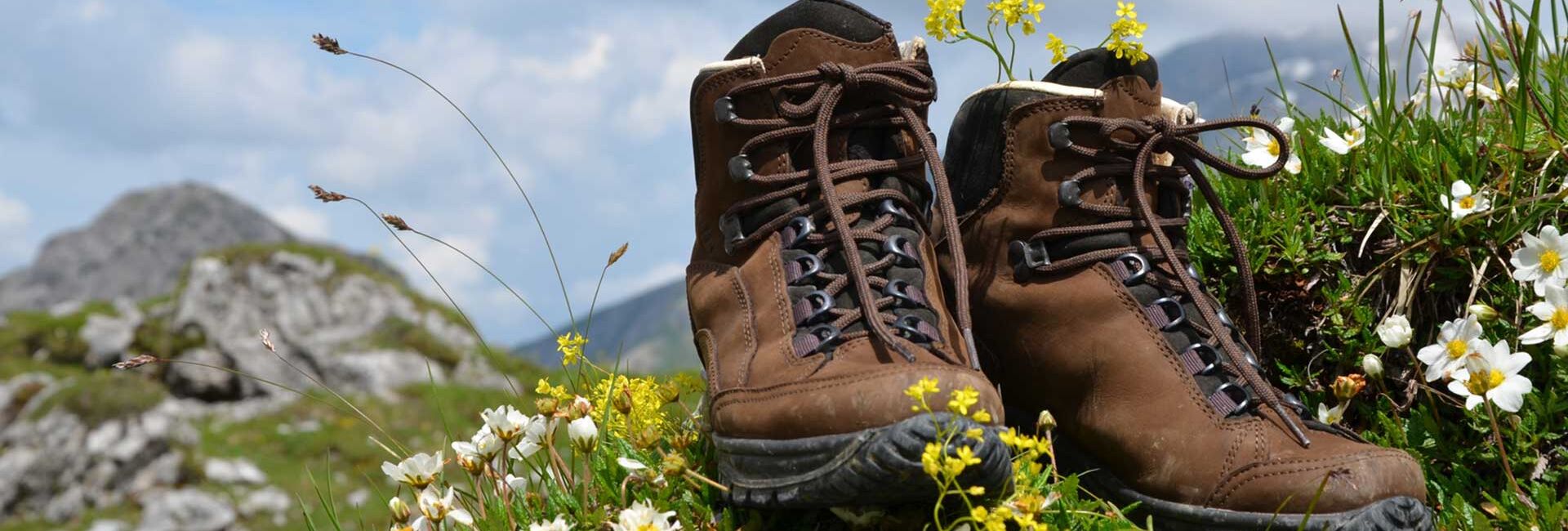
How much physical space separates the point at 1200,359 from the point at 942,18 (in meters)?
1.22

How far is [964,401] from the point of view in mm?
2084

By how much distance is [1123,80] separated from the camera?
115 inches

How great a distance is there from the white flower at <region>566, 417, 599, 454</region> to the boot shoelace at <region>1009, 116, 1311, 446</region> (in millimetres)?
1095

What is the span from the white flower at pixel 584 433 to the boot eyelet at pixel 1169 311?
4.29ft

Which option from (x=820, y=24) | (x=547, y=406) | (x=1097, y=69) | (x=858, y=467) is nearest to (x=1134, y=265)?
(x=1097, y=69)

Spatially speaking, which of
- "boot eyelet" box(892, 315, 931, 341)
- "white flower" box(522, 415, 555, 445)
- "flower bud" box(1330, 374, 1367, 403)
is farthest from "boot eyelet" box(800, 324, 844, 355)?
"flower bud" box(1330, 374, 1367, 403)

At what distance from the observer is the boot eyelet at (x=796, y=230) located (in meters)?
2.72

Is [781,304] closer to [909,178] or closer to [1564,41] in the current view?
[909,178]

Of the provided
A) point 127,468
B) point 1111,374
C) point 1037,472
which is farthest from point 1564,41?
point 127,468

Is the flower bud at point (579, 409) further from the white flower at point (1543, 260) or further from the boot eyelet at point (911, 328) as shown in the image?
the white flower at point (1543, 260)

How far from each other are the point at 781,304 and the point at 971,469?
0.71 meters

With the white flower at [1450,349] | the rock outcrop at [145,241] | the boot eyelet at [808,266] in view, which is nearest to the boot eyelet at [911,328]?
the boot eyelet at [808,266]

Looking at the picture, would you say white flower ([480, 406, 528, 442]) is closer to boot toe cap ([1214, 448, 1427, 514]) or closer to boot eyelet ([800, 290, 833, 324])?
boot eyelet ([800, 290, 833, 324])

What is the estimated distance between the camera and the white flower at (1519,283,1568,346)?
2798 millimetres
